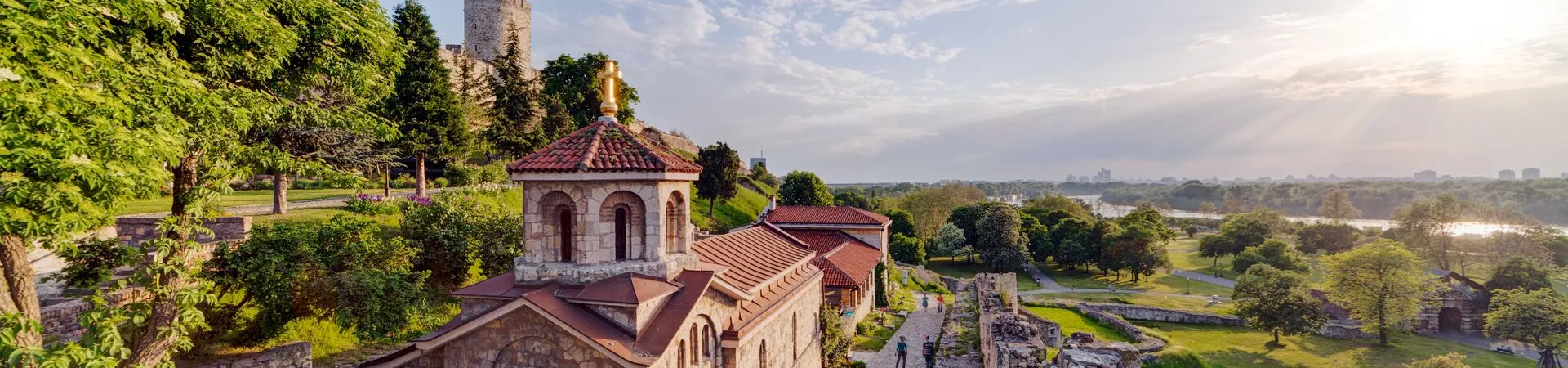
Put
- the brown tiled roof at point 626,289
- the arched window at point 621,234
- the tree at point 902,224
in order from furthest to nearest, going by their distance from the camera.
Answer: the tree at point 902,224 < the arched window at point 621,234 < the brown tiled roof at point 626,289

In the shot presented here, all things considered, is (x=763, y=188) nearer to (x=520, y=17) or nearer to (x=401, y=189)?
(x=520, y=17)

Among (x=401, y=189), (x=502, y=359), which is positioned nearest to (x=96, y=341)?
(x=502, y=359)

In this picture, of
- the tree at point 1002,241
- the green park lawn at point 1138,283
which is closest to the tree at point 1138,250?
the green park lawn at point 1138,283

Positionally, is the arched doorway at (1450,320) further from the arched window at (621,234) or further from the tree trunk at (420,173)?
the tree trunk at (420,173)

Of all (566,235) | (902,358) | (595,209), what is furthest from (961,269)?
(595,209)

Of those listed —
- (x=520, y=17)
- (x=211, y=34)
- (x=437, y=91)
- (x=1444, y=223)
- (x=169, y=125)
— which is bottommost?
(x=1444, y=223)

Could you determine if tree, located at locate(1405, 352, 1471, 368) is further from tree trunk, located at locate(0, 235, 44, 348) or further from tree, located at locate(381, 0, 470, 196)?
tree, located at locate(381, 0, 470, 196)

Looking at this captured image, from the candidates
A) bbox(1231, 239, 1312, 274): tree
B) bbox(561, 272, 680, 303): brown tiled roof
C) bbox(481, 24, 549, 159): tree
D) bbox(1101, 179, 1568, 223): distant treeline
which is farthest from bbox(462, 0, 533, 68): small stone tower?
bbox(1101, 179, 1568, 223): distant treeline

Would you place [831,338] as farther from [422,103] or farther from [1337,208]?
[1337,208]
